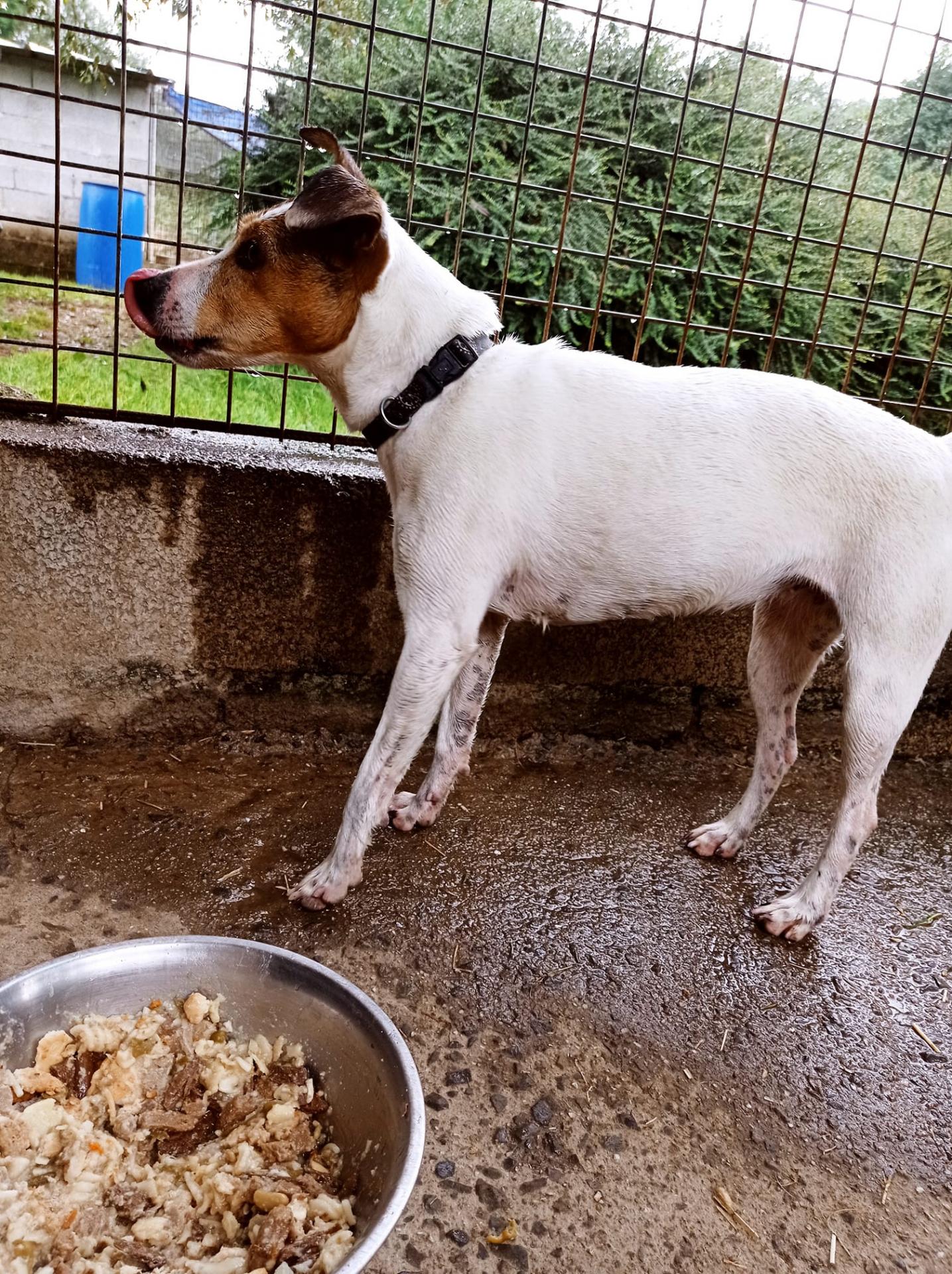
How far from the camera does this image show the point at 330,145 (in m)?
2.56

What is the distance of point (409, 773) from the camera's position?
3607mm

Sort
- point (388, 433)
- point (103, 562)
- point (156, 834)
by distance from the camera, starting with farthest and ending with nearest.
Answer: point (103, 562) → point (156, 834) → point (388, 433)

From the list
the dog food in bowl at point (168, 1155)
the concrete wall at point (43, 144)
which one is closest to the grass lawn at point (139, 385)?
the concrete wall at point (43, 144)

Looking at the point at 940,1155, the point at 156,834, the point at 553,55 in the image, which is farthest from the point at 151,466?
the point at 553,55

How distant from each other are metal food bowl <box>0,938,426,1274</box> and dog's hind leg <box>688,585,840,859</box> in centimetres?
179

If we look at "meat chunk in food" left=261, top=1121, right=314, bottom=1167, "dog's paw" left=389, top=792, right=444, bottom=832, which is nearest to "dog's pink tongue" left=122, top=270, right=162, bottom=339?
"dog's paw" left=389, top=792, right=444, bottom=832

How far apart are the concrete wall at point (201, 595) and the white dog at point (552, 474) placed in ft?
2.32

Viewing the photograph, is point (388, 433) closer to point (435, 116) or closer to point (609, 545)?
point (609, 545)

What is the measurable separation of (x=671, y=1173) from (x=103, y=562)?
2.52m

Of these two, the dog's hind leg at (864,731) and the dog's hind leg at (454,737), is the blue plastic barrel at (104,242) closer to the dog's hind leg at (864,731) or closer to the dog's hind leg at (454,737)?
the dog's hind leg at (454,737)

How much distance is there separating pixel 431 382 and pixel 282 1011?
63.9 inches

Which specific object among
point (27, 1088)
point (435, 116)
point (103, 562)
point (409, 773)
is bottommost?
point (409, 773)

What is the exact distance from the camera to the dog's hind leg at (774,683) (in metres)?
3.09

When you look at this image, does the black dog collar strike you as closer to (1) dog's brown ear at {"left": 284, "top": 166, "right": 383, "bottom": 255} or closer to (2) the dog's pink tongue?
(1) dog's brown ear at {"left": 284, "top": 166, "right": 383, "bottom": 255}
